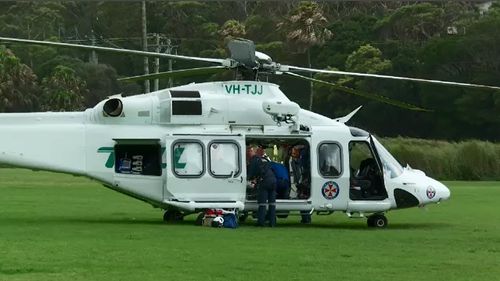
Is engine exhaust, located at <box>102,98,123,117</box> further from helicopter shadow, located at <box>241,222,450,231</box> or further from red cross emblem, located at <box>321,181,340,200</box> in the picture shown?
red cross emblem, located at <box>321,181,340,200</box>

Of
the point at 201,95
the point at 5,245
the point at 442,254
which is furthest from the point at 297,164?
the point at 5,245

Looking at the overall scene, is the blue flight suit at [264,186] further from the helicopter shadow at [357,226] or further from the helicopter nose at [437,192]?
the helicopter nose at [437,192]

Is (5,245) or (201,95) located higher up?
(201,95)

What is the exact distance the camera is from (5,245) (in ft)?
49.2

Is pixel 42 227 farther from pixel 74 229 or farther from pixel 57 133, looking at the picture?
pixel 57 133

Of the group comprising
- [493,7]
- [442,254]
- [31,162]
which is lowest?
[442,254]

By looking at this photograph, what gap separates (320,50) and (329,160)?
60983 millimetres

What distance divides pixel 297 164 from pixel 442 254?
19.0 ft

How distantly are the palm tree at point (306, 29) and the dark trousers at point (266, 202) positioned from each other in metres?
58.8

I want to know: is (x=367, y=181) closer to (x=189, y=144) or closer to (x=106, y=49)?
(x=189, y=144)

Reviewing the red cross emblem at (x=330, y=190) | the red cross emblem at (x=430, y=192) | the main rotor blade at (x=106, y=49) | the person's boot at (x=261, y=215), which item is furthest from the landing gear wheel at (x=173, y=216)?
the red cross emblem at (x=430, y=192)

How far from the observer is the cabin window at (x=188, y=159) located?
20.0m

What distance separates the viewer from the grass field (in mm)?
12891

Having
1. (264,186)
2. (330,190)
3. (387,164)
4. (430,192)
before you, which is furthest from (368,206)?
(264,186)
